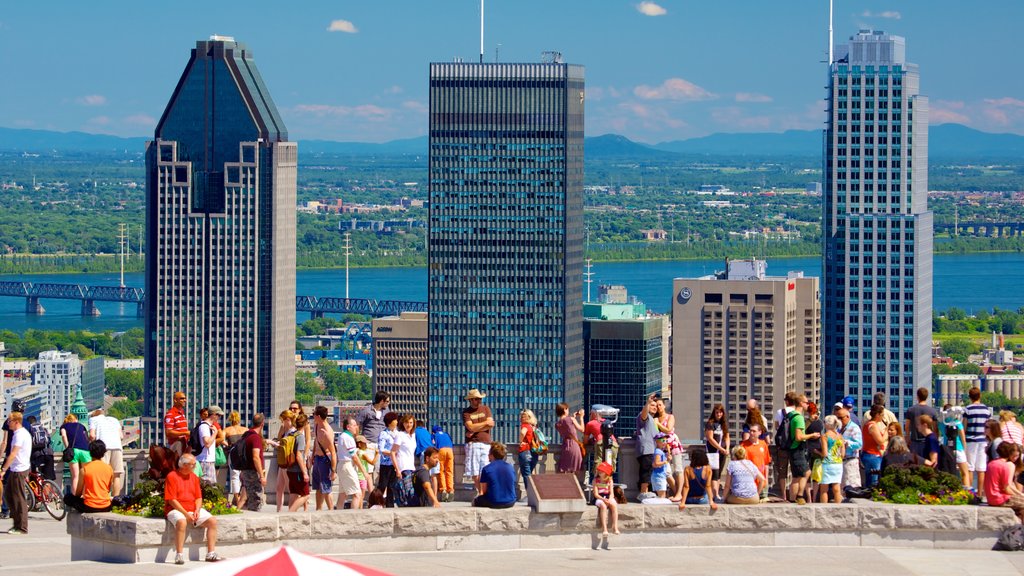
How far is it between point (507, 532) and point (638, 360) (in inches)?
6427

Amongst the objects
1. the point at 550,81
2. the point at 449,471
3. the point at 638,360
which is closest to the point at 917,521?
the point at 449,471

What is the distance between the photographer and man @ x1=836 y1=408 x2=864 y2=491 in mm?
32719

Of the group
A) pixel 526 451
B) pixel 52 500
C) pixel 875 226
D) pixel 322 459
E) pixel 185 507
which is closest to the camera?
pixel 185 507

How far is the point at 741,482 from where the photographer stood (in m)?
31.5

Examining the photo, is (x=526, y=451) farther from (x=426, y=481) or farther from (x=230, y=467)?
(x=230, y=467)

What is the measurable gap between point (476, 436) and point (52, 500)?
22.6 ft

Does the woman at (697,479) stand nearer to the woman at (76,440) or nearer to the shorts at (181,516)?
the shorts at (181,516)

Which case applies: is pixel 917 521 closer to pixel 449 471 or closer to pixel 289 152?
pixel 449 471

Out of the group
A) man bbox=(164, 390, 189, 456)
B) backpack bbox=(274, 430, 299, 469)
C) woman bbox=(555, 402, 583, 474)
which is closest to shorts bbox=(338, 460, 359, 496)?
backpack bbox=(274, 430, 299, 469)

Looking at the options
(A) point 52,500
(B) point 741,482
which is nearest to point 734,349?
(A) point 52,500

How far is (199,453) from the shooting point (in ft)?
105

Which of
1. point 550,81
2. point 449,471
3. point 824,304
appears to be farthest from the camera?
point 824,304

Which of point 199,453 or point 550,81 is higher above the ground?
point 550,81

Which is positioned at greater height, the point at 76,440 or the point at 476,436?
the point at 476,436
